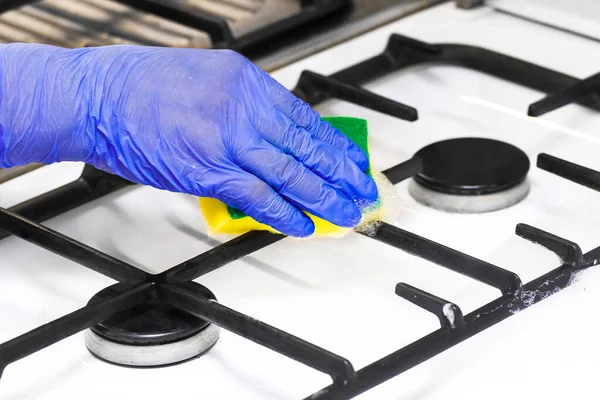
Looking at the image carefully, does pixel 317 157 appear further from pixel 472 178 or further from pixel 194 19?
pixel 194 19

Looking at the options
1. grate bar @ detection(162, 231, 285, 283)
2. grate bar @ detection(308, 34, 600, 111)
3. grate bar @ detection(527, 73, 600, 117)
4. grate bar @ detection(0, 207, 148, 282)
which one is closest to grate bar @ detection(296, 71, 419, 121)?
grate bar @ detection(308, 34, 600, 111)

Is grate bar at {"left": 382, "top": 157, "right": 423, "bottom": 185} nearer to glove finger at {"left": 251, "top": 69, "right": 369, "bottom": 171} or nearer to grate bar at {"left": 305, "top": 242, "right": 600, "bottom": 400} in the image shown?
glove finger at {"left": 251, "top": 69, "right": 369, "bottom": 171}

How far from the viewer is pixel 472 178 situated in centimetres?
89

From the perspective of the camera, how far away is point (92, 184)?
95 centimetres

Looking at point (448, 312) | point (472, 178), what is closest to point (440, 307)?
point (448, 312)

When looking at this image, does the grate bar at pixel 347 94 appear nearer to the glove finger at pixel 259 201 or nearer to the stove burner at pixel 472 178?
the stove burner at pixel 472 178

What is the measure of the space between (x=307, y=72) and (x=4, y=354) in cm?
50

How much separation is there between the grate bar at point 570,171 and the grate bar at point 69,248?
359 mm

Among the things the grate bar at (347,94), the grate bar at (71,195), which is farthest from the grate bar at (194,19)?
the grate bar at (71,195)

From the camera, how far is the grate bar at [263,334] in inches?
25.5

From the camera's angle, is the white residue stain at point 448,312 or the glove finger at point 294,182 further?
the glove finger at point 294,182

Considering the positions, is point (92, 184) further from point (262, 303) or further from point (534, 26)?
point (534, 26)

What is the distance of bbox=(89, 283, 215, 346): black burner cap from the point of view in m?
0.73

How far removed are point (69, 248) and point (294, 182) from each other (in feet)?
0.61
